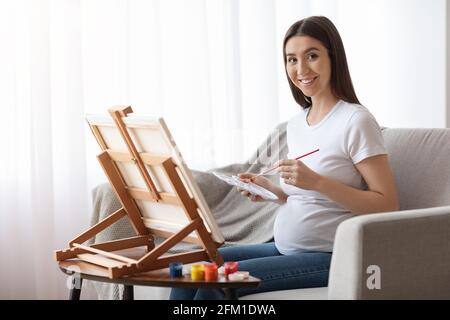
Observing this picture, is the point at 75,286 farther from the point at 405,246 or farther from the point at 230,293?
the point at 405,246

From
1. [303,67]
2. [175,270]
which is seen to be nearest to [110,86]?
[303,67]

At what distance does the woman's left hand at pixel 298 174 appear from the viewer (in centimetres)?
200

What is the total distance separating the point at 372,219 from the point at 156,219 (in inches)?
21.0

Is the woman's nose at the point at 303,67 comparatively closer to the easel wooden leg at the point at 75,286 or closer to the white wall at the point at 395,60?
the easel wooden leg at the point at 75,286

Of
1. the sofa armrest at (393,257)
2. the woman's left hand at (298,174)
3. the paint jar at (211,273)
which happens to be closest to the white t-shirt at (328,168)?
the woman's left hand at (298,174)

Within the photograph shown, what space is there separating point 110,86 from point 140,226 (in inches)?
55.3

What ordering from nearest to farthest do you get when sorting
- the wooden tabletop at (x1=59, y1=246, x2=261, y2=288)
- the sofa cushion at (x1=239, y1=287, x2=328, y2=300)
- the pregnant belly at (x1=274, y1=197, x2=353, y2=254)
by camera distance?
the wooden tabletop at (x1=59, y1=246, x2=261, y2=288) < the sofa cushion at (x1=239, y1=287, x2=328, y2=300) < the pregnant belly at (x1=274, y1=197, x2=353, y2=254)

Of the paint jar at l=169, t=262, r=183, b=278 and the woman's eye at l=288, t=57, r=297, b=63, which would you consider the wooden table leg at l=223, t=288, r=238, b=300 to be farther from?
the woman's eye at l=288, t=57, r=297, b=63

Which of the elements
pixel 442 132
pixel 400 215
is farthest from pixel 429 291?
pixel 442 132

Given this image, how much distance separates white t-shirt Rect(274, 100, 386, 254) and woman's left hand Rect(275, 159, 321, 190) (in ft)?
0.39

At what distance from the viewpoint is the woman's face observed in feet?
7.17

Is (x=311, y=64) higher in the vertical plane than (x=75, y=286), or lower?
higher

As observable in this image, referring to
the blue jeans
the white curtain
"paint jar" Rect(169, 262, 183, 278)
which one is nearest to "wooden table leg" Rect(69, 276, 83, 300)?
the blue jeans

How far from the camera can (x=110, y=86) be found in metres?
3.41
